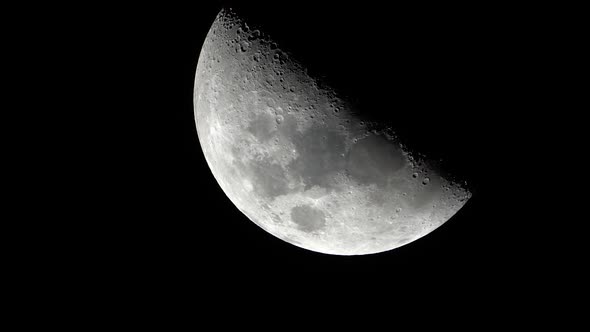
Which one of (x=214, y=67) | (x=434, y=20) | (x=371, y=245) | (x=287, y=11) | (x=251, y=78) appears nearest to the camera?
(x=434, y=20)

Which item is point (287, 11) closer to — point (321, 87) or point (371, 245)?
point (321, 87)

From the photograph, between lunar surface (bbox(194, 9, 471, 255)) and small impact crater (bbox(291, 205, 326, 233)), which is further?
small impact crater (bbox(291, 205, 326, 233))

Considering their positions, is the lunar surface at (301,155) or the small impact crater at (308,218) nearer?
the lunar surface at (301,155)

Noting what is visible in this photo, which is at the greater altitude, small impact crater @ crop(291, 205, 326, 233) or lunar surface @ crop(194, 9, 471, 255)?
lunar surface @ crop(194, 9, 471, 255)

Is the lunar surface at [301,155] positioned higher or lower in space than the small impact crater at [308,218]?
higher

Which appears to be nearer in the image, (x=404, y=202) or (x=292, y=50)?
(x=292, y=50)

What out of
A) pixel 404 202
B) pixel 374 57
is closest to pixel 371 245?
pixel 404 202
